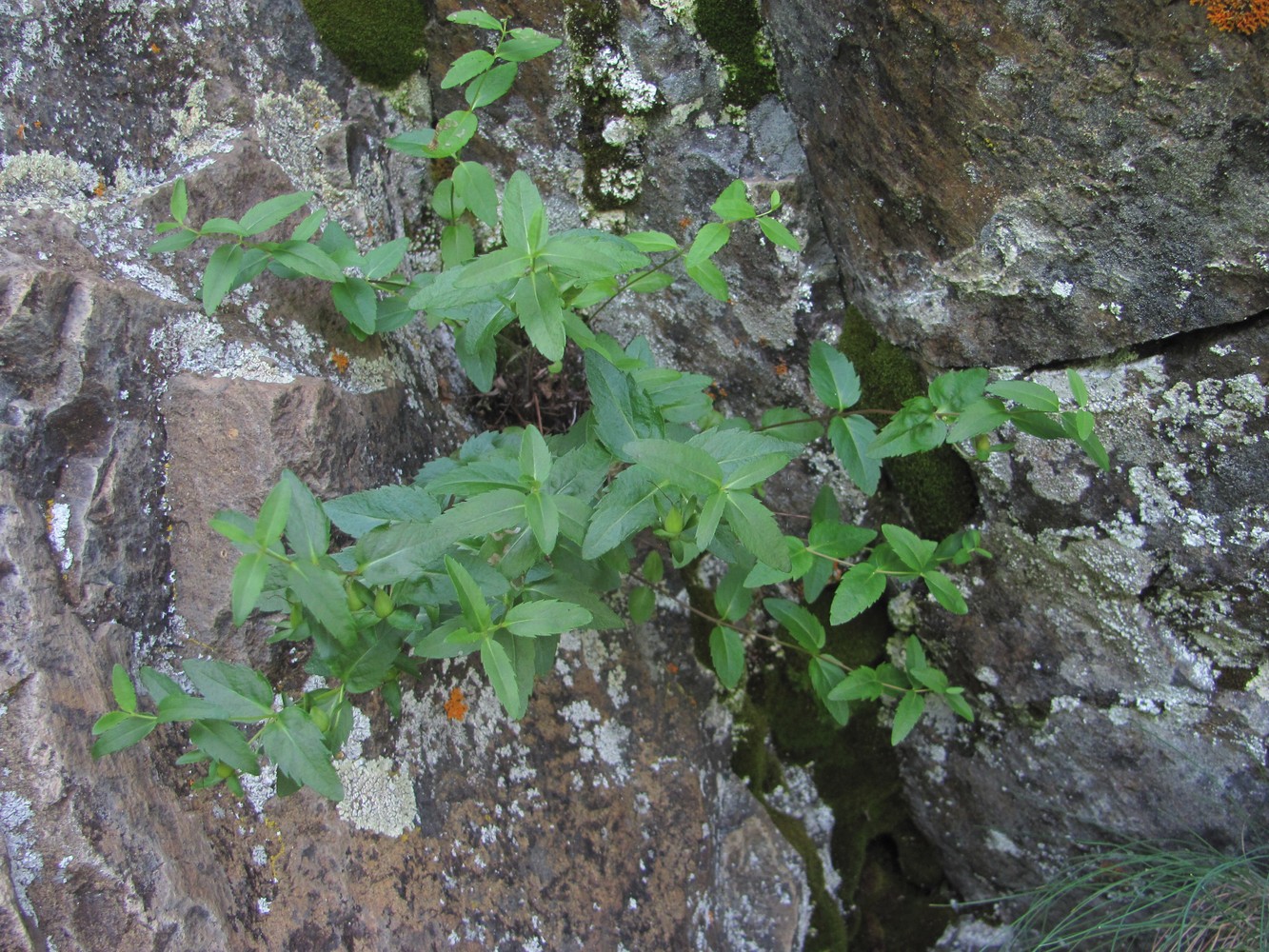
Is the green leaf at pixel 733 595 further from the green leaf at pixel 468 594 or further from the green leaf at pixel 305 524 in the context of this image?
the green leaf at pixel 305 524

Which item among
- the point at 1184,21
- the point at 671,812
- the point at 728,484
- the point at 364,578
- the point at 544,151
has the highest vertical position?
the point at 1184,21

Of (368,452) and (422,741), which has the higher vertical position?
(368,452)

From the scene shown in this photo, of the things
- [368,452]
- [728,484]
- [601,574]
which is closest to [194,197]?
[368,452]

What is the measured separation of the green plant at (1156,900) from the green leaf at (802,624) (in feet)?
3.00

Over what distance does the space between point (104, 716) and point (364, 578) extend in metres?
0.50

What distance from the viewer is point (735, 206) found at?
5.76 feet

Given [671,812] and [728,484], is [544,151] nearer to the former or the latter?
[728,484]

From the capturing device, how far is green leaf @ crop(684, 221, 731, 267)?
5.80 feet

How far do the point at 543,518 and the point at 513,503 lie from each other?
7cm

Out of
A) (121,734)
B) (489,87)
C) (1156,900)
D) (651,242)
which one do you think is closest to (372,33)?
(489,87)

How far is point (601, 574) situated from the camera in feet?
5.85

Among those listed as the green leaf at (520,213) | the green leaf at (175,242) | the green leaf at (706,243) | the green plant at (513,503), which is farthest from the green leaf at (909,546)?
the green leaf at (175,242)

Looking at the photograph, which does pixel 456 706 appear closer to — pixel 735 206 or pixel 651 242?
pixel 651 242

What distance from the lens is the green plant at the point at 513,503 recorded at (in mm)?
1475
